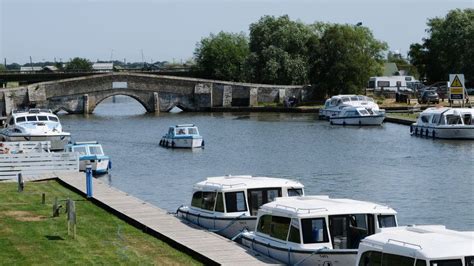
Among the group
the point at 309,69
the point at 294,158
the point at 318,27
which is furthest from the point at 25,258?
the point at 318,27

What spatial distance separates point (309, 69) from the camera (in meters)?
128

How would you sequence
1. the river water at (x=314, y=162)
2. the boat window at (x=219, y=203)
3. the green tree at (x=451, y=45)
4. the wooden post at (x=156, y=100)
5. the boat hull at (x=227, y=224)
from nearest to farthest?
the boat hull at (x=227, y=224) → the boat window at (x=219, y=203) → the river water at (x=314, y=162) → the green tree at (x=451, y=45) → the wooden post at (x=156, y=100)

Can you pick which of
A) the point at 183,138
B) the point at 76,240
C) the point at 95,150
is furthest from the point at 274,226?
the point at 183,138

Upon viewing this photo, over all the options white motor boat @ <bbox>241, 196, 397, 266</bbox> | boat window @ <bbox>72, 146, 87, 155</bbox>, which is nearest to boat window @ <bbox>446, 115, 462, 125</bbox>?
boat window @ <bbox>72, 146, 87, 155</bbox>

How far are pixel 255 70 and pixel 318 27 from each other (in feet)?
38.5

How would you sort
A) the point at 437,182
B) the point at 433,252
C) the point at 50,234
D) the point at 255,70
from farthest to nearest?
1. the point at 255,70
2. the point at 437,182
3. the point at 50,234
4. the point at 433,252

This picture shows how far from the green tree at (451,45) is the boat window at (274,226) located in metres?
101

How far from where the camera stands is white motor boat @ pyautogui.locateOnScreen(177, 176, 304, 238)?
3269 cm

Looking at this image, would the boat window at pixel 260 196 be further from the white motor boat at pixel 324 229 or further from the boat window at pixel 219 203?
the white motor boat at pixel 324 229

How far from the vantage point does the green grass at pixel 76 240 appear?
27131mm

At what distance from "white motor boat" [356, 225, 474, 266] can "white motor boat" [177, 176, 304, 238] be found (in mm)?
10075

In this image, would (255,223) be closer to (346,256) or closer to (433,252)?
(346,256)

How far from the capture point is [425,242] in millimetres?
20906

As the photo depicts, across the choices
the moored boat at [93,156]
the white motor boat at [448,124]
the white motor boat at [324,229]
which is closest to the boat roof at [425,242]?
the white motor boat at [324,229]
